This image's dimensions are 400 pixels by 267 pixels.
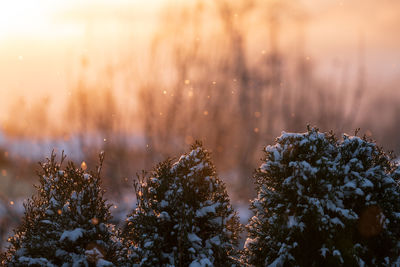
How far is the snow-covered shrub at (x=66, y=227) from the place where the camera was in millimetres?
10719

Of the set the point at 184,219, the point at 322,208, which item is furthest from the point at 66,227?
the point at 322,208

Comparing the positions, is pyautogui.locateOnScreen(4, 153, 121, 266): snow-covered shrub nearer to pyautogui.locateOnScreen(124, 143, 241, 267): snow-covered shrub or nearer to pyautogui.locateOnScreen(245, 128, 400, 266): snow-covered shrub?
pyautogui.locateOnScreen(124, 143, 241, 267): snow-covered shrub

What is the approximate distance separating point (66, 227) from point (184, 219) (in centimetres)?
325

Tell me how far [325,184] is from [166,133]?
23550 millimetres

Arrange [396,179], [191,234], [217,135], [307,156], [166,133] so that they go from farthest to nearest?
[217,135]
[166,133]
[396,179]
[307,156]
[191,234]

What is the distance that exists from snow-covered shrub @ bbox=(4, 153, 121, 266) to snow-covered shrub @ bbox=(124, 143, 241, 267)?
0.92 meters

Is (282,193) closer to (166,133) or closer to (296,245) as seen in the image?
(296,245)

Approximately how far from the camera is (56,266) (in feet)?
35.4

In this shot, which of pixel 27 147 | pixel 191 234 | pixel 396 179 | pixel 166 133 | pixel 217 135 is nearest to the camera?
pixel 191 234

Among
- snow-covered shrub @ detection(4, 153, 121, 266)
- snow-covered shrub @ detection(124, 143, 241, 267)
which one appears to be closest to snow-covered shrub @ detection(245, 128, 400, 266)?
snow-covered shrub @ detection(124, 143, 241, 267)

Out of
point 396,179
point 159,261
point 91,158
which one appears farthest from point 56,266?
point 91,158

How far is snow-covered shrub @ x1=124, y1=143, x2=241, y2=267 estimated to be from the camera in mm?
10727

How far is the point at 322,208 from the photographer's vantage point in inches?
436

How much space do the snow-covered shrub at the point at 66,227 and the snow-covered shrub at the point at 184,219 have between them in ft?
3.02
